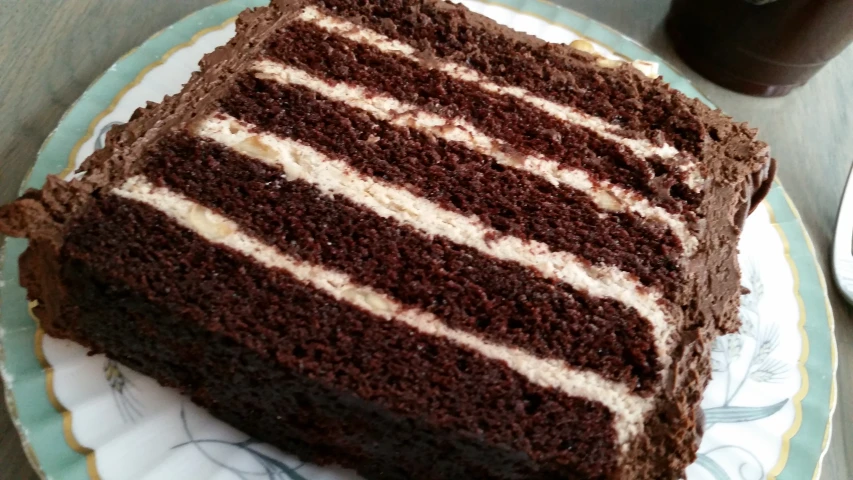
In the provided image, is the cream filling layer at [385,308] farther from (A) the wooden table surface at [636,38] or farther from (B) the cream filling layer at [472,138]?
(A) the wooden table surface at [636,38]

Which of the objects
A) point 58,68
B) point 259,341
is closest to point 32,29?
point 58,68

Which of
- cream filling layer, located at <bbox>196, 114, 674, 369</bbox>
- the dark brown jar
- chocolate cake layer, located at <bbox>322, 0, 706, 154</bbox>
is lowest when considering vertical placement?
cream filling layer, located at <bbox>196, 114, 674, 369</bbox>

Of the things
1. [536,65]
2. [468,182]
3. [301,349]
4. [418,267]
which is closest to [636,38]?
[536,65]

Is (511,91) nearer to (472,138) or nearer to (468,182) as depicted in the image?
(472,138)

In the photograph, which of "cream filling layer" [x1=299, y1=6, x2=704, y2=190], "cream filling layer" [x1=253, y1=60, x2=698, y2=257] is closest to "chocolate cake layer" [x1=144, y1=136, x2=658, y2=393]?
"cream filling layer" [x1=253, y1=60, x2=698, y2=257]

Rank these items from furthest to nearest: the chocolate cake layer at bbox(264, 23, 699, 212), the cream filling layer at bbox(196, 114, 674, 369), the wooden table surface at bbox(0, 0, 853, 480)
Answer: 1. the wooden table surface at bbox(0, 0, 853, 480)
2. the chocolate cake layer at bbox(264, 23, 699, 212)
3. the cream filling layer at bbox(196, 114, 674, 369)

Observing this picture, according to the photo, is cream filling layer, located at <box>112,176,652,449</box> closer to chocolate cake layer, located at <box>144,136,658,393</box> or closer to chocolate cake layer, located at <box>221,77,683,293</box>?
chocolate cake layer, located at <box>144,136,658,393</box>

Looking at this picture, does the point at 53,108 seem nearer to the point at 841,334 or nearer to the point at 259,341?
the point at 259,341

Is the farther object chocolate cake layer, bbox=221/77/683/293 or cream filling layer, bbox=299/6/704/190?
cream filling layer, bbox=299/6/704/190
